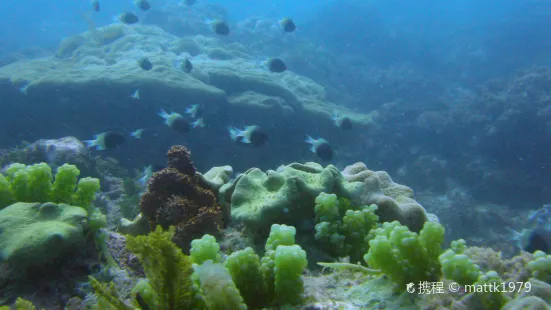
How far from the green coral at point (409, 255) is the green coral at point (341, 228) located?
87cm

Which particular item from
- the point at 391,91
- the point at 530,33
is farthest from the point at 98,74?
the point at 530,33

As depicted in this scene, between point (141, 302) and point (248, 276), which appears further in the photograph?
point (248, 276)

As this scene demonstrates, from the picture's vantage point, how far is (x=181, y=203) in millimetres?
3410

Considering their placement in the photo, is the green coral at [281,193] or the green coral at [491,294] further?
the green coral at [281,193]

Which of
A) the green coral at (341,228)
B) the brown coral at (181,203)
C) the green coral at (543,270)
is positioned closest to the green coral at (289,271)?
the green coral at (341,228)

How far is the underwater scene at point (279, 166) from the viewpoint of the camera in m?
2.09

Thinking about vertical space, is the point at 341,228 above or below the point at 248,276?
above

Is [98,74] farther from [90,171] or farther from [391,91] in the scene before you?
[391,91]

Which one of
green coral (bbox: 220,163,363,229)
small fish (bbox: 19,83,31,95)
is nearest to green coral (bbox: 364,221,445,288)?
green coral (bbox: 220,163,363,229)

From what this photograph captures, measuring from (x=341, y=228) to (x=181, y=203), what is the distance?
1.63 metres

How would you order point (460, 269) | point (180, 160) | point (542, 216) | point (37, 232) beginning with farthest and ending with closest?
point (542, 216) < point (180, 160) < point (37, 232) < point (460, 269)

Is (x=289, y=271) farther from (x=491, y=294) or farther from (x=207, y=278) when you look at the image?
(x=491, y=294)

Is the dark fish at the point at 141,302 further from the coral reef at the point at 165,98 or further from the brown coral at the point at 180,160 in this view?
the coral reef at the point at 165,98

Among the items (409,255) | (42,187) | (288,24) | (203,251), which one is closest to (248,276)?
(203,251)
